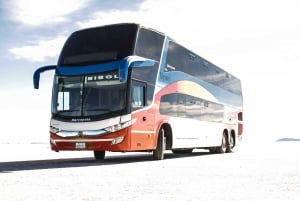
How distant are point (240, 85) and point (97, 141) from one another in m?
16.1

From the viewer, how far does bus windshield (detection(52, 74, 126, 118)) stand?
13.4m

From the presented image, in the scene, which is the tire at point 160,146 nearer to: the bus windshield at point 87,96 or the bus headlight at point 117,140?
the bus headlight at point 117,140

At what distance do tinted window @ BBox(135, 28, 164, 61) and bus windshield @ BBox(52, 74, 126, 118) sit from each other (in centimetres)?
120

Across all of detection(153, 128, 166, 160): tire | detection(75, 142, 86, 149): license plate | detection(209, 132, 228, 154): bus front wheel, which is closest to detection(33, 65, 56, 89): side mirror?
detection(75, 142, 86, 149): license plate

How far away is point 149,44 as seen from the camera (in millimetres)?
14445

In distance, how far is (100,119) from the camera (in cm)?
1333

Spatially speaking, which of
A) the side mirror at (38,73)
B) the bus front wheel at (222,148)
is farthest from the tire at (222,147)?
the side mirror at (38,73)

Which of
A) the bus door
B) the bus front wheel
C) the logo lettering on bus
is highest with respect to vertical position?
the logo lettering on bus

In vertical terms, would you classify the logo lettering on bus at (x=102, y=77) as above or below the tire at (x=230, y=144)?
above

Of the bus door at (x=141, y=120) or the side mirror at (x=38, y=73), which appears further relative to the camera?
the side mirror at (x=38, y=73)

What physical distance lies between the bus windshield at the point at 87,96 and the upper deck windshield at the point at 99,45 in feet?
1.72

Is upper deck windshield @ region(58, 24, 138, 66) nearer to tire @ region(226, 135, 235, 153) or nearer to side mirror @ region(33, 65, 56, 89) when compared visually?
side mirror @ region(33, 65, 56, 89)

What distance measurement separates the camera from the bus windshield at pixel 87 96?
43.9 feet

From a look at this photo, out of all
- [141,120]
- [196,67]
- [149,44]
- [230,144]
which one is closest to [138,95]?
[141,120]
